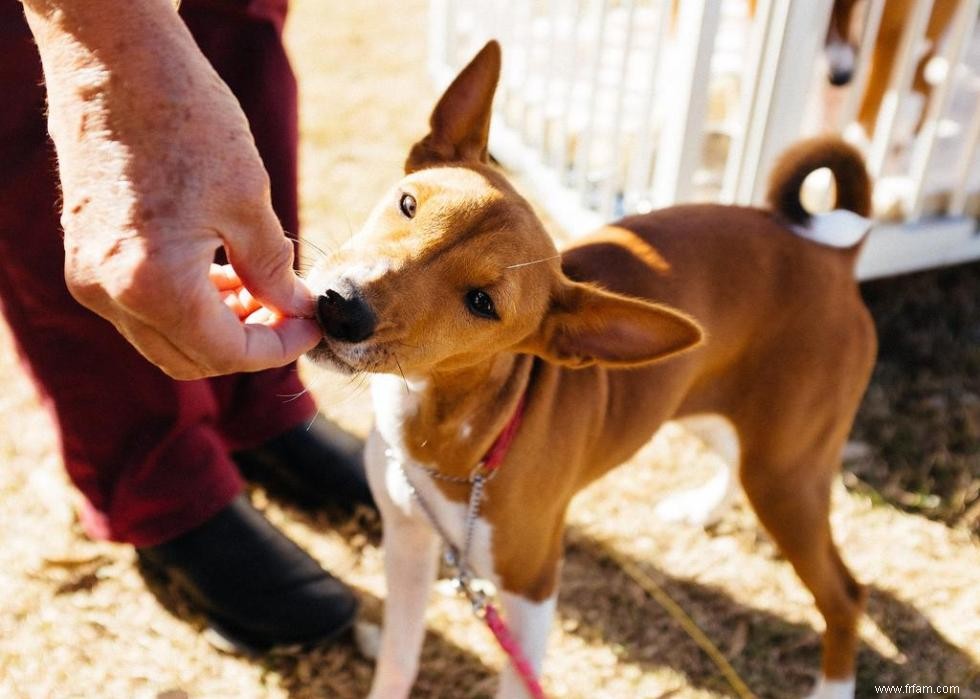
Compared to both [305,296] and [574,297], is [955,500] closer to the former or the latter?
[574,297]

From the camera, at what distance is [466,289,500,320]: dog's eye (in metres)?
1.54

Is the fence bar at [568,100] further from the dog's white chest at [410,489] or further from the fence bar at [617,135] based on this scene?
the dog's white chest at [410,489]

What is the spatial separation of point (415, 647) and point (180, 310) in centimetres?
129

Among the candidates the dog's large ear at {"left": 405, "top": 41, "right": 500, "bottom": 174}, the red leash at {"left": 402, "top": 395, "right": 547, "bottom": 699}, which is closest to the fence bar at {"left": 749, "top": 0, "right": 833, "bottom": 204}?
the dog's large ear at {"left": 405, "top": 41, "right": 500, "bottom": 174}

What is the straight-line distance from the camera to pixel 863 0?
124 inches

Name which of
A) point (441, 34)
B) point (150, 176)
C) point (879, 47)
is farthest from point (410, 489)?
point (441, 34)

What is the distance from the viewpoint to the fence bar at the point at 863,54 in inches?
108

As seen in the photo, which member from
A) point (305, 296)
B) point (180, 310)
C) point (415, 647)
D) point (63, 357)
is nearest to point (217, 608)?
point (415, 647)

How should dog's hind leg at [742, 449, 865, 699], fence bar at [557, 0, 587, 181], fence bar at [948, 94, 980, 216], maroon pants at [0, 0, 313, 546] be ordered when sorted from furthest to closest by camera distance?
fence bar at [557, 0, 587, 181] → fence bar at [948, 94, 980, 216] → dog's hind leg at [742, 449, 865, 699] → maroon pants at [0, 0, 313, 546]

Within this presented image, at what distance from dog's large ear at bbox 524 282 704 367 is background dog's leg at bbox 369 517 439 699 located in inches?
21.6

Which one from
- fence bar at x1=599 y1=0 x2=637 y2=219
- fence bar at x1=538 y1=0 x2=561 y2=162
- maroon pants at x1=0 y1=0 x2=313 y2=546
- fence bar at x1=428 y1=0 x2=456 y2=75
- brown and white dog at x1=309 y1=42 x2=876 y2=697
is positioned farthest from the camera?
fence bar at x1=428 y1=0 x2=456 y2=75

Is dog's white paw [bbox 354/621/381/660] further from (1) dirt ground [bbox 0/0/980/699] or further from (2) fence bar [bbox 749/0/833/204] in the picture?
(2) fence bar [bbox 749/0/833/204]

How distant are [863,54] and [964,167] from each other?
0.68 meters

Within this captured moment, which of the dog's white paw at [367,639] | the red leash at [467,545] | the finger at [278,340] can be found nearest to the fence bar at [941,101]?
the red leash at [467,545]
